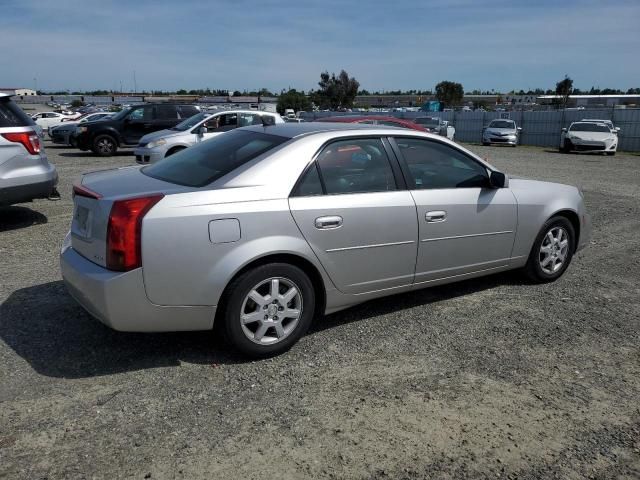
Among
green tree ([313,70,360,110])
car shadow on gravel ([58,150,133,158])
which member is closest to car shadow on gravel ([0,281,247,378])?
car shadow on gravel ([58,150,133,158])

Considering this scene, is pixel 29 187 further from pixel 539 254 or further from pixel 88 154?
pixel 88 154

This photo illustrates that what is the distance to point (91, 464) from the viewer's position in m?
2.74

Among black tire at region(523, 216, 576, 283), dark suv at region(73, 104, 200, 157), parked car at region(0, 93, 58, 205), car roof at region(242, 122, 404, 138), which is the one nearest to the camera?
car roof at region(242, 122, 404, 138)

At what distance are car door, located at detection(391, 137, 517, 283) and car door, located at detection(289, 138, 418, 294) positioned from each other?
0.14 metres

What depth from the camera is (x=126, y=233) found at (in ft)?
11.0

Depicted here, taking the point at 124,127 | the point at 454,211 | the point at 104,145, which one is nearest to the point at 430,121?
the point at 124,127

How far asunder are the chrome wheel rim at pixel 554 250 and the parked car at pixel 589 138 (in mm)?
21599

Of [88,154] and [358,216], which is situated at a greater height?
[358,216]

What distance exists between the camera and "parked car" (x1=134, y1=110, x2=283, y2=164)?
41.2 ft

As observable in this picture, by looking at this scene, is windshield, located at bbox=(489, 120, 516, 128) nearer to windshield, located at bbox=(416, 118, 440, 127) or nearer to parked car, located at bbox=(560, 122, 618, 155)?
windshield, located at bbox=(416, 118, 440, 127)

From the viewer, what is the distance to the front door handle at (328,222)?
12.8 ft

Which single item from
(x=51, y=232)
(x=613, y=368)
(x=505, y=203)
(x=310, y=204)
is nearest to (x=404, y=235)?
(x=310, y=204)

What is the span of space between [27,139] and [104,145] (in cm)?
1211

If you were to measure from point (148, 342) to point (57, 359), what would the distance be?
601 mm
